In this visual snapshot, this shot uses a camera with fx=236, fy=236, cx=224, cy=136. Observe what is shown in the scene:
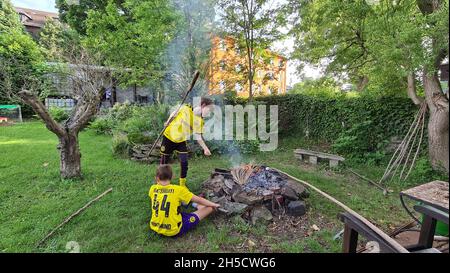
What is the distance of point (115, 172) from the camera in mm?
4863

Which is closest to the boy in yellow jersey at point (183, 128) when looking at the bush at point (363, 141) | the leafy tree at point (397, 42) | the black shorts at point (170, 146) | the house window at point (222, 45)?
the black shorts at point (170, 146)

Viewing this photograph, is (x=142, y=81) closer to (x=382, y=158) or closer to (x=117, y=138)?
(x=117, y=138)

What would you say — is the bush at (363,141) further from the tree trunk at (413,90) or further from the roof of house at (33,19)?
the roof of house at (33,19)

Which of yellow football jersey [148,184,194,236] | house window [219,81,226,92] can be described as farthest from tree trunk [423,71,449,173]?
house window [219,81,226,92]

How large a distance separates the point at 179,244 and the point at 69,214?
1675 millimetres

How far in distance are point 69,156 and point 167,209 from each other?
2.65m

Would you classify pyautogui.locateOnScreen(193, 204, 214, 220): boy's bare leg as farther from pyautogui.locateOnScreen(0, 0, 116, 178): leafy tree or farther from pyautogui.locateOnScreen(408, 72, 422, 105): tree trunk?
pyautogui.locateOnScreen(408, 72, 422, 105): tree trunk

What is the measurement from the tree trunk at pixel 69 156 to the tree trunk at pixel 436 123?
22.3ft

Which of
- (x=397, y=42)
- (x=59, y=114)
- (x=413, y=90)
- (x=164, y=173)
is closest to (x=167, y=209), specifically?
(x=164, y=173)

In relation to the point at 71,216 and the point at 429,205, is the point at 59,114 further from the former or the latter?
the point at 429,205

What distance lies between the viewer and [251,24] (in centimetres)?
838

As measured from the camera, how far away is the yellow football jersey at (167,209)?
2.62 meters
